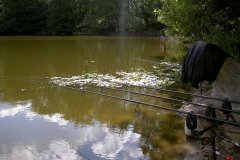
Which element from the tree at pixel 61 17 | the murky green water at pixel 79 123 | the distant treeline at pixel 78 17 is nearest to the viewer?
the murky green water at pixel 79 123

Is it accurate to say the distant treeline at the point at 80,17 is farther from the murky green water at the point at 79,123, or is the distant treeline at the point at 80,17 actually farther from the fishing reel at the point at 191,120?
the fishing reel at the point at 191,120

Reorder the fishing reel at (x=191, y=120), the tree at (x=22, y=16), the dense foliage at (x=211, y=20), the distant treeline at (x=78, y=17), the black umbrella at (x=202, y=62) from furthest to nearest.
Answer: the tree at (x=22, y=16) → the distant treeline at (x=78, y=17) → the dense foliage at (x=211, y=20) → the black umbrella at (x=202, y=62) → the fishing reel at (x=191, y=120)

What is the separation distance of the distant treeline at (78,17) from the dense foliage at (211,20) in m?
Answer: 32.4

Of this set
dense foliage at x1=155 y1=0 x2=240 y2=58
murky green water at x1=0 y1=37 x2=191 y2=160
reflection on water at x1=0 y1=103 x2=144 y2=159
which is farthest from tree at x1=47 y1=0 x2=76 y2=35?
reflection on water at x1=0 y1=103 x2=144 y2=159

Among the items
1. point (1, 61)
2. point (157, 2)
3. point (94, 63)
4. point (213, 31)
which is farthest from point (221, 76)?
point (157, 2)

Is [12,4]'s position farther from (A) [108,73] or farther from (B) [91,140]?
(B) [91,140]

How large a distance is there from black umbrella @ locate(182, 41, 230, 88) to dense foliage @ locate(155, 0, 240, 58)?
5212mm

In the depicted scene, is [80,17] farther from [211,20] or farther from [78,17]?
[211,20]

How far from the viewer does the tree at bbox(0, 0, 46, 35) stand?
178 feet

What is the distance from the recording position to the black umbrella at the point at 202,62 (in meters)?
8.26

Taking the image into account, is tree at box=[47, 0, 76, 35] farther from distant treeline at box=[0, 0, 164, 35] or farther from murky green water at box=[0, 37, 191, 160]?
murky green water at box=[0, 37, 191, 160]

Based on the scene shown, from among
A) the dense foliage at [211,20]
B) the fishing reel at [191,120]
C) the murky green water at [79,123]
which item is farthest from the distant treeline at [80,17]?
the fishing reel at [191,120]

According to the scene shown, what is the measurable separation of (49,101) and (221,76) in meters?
6.76

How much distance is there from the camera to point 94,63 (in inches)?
903
